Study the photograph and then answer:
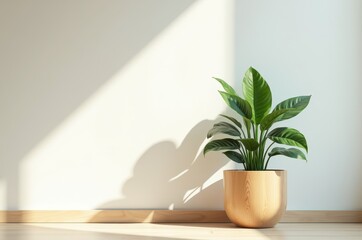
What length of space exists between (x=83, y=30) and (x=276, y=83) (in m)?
0.97

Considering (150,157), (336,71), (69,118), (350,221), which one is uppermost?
(336,71)

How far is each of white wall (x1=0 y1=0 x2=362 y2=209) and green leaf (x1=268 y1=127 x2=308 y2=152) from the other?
32 centimetres

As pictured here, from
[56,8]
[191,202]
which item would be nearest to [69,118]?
[56,8]

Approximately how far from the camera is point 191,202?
290 cm

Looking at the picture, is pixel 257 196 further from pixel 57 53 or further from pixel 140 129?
pixel 57 53

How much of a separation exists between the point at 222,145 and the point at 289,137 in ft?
0.97

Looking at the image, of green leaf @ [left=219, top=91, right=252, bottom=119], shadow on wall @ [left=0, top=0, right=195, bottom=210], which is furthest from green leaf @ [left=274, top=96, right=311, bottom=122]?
shadow on wall @ [left=0, top=0, right=195, bottom=210]

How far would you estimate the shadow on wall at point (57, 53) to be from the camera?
9.47ft

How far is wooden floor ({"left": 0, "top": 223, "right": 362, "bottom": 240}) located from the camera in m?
2.42

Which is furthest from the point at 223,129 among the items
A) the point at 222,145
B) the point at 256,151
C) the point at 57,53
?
the point at 57,53

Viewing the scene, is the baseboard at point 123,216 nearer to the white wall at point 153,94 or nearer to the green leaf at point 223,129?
the white wall at point 153,94

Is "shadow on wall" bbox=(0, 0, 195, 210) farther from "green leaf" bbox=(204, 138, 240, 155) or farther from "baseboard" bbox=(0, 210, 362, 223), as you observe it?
"green leaf" bbox=(204, 138, 240, 155)

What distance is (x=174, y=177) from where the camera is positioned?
9.52ft

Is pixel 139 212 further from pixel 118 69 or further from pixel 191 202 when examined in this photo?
pixel 118 69
